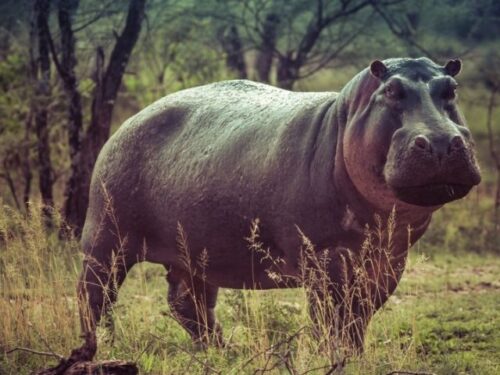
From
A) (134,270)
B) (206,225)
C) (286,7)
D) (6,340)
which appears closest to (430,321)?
(206,225)

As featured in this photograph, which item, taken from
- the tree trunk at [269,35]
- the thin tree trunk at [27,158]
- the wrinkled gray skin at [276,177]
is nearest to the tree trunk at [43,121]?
the thin tree trunk at [27,158]

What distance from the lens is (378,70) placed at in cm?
399

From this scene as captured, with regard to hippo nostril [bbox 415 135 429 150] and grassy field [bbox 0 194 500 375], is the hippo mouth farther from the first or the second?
grassy field [bbox 0 194 500 375]

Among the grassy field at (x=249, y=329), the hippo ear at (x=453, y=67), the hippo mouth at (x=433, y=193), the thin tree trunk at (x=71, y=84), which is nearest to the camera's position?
the hippo mouth at (x=433, y=193)

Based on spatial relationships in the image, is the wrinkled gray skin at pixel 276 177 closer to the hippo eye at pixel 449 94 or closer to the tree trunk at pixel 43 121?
the hippo eye at pixel 449 94

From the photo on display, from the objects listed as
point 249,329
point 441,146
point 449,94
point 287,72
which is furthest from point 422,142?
point 287,72

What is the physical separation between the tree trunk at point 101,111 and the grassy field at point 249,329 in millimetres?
1504

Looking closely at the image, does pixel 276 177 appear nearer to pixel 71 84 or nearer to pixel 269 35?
pixel 71 84

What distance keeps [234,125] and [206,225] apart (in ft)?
1.81

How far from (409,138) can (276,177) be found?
3.01 feet

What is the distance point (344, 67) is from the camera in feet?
42.2

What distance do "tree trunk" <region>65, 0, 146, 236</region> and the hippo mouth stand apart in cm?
533

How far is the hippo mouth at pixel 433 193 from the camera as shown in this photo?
365 cm

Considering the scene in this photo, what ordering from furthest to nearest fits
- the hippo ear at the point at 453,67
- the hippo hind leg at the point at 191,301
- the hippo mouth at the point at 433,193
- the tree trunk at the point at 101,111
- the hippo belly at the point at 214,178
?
1. the tree trunk at the point at 101,111
2. the hippo hind leg at the point at 191,301
3. the hippo belly at the point at 214,178
4. the hippo ear at the point at 453,67
5. the hippo mouth at the point at 433,193
